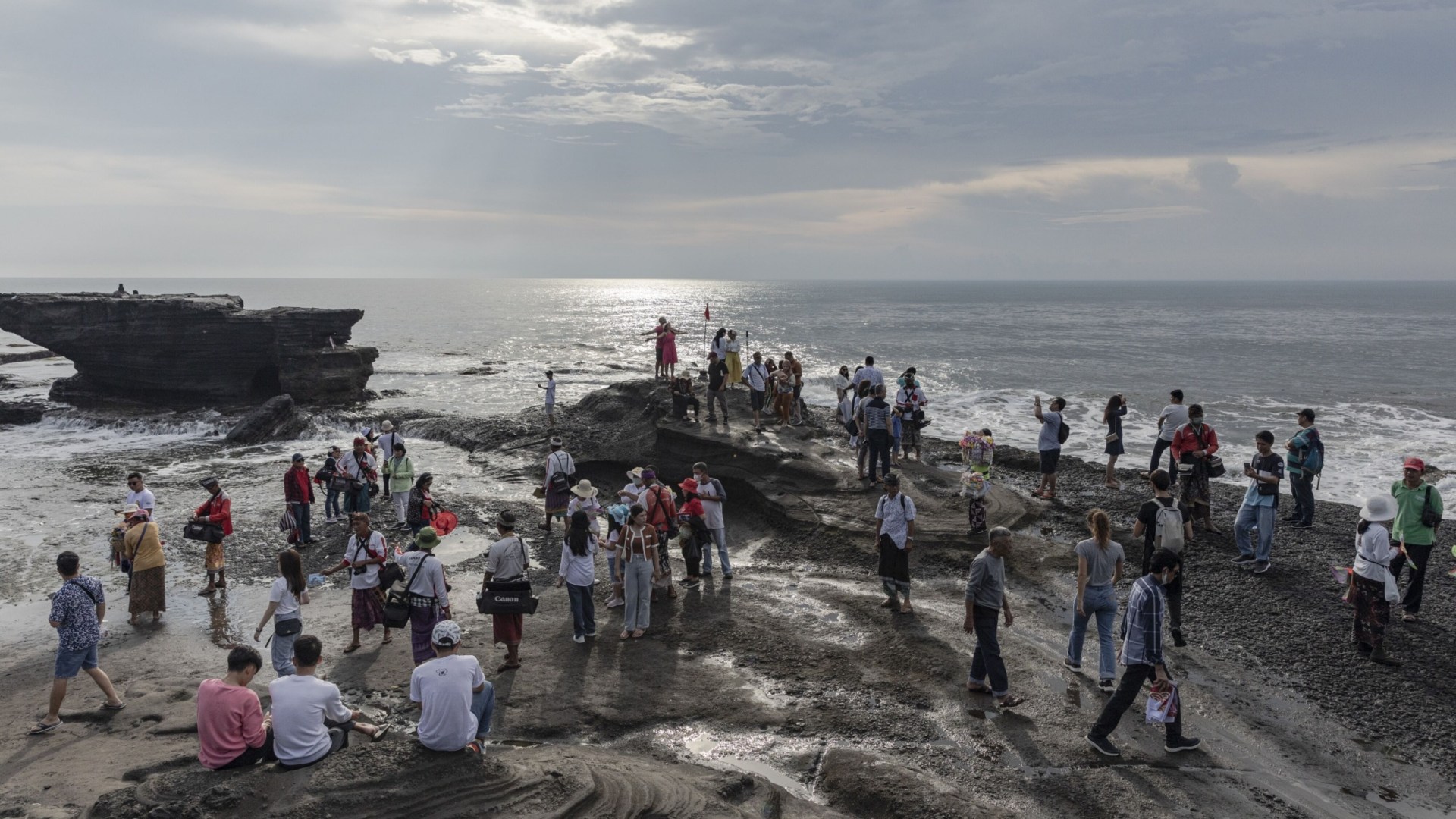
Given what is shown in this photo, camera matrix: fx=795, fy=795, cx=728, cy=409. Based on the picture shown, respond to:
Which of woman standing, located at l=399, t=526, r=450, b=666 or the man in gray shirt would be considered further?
woman standing, located at l=399, t=526, r=450, b=666

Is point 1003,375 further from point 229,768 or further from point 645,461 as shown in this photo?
point 229,768

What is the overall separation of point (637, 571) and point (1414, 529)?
32.0 ft

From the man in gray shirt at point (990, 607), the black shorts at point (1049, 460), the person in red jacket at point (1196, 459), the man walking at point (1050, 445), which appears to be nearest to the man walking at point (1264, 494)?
the person in red jacket at point (1196, 459)

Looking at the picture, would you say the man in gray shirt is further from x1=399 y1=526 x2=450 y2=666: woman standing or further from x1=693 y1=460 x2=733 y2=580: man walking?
x1=399 y1=526 x2=450 y2=666: woman standing

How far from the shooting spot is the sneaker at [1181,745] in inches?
283

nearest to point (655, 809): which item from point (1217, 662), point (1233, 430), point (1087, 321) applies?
point (1217, 662)

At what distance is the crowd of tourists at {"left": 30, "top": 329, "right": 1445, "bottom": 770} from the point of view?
585 cm

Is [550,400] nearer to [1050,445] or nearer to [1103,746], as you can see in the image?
[1050,445]

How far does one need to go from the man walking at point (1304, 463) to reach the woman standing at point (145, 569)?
17441 millimetres

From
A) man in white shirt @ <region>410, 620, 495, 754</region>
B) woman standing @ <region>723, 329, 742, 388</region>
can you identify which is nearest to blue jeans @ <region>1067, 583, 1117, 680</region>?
man in white shirt @ <region>410, 620, 495, 754</region>

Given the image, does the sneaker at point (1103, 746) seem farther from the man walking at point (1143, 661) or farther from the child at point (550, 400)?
the child at point (550, 400)

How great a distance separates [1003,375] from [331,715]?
47.2 m

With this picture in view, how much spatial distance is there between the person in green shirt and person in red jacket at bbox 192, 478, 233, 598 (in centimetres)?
1590

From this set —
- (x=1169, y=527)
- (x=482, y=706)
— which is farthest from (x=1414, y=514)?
(x=482, y=706)
